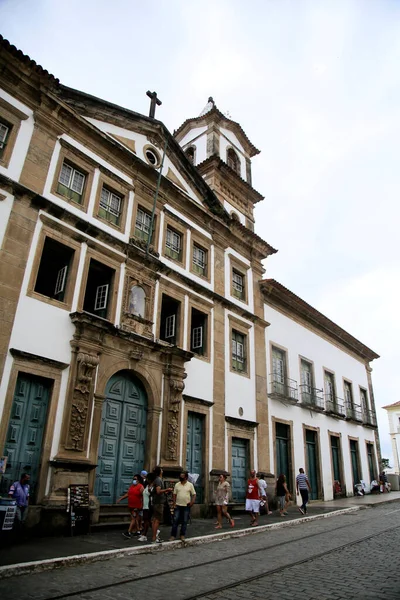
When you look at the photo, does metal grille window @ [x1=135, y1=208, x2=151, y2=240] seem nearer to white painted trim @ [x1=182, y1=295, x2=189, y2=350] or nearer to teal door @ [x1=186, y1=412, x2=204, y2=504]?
white painted trim @ [x1=182, y1=295, x2=189, y2=350]

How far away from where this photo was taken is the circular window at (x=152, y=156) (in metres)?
15.4

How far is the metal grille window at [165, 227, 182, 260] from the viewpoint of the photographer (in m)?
15.1

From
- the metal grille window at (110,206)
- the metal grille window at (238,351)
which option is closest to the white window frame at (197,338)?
the metal grille window at (238,351)

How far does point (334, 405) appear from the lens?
75.6 feet

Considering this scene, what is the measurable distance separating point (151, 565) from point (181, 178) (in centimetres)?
1312

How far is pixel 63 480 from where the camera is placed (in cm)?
974

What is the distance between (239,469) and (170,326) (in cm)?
556

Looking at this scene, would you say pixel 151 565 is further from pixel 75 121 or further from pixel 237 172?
pixel 237 172

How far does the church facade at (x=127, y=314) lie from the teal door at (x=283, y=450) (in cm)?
10

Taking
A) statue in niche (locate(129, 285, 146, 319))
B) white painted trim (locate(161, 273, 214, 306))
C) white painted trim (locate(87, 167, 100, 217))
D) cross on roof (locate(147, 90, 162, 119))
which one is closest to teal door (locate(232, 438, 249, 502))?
white painted trim (locate(161, 273, 214, 306))

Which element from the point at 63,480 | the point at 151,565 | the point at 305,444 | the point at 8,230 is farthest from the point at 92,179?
the point at 305,444

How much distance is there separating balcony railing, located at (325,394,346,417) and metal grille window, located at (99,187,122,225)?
14.5m

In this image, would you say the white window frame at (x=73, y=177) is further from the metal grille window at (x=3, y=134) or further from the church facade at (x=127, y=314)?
the metal grille window at (x=3, y=134)

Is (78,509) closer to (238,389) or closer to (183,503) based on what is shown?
(183,503)
